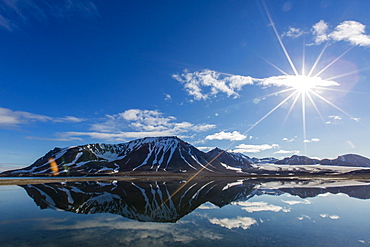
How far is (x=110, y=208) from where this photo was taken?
31766mm

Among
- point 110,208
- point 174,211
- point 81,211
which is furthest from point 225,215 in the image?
point 81,211

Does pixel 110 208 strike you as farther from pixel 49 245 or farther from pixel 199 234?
pixel 199 234

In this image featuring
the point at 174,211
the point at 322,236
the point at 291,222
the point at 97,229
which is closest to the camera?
the point at 322,236

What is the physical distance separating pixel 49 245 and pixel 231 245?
15.5 m

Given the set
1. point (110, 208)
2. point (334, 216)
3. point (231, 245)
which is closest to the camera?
point (231, 245)

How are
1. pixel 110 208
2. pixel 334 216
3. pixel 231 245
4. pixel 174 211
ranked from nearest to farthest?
pixel 231 245 → pixel 334 216 → pixel 174 211 → pixel 110 208

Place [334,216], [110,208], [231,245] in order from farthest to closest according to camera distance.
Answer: [110,208], [334,216], [231,245]

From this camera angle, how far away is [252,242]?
16625 millimetres

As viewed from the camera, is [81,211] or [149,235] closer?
[149,235]

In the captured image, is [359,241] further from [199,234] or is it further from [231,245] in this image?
[199,234]

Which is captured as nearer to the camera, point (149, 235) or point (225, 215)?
point (149, 235)

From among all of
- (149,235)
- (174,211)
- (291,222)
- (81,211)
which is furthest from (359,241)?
(81,211)

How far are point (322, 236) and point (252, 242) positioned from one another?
7.32 metres

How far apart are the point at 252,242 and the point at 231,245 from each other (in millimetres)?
2047
